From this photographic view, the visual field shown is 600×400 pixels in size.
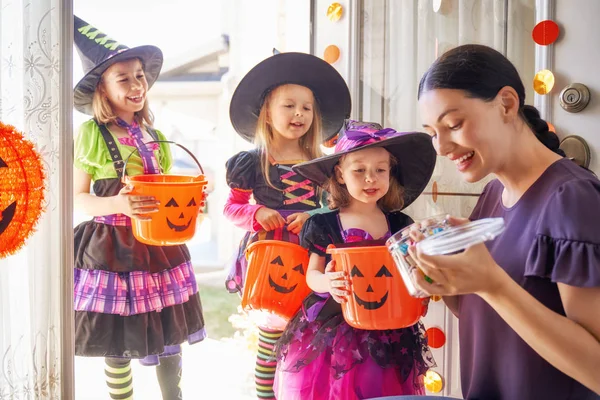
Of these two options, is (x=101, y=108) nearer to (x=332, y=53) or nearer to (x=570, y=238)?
(x=332, y=53)

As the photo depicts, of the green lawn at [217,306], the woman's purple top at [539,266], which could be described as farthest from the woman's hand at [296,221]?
the green lawn at [217,306]

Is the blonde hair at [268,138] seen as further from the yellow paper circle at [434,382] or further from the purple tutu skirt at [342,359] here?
the yellow paper circle at [434,382]

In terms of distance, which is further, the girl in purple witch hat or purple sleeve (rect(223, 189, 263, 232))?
purple sleeve (rect(223, 189, 263, 232))

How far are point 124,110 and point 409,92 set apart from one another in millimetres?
964

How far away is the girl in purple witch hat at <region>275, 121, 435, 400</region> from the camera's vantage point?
3.93 ft

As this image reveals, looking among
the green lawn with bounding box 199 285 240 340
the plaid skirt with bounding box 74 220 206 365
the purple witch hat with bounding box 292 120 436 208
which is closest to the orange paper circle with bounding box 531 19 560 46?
the purple witch hat with bounding box 292 120 436 208

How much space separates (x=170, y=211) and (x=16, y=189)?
0.35m

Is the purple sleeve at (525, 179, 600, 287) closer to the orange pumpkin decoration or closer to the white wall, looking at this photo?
the white wall

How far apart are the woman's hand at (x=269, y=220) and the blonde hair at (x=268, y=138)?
0.10 m

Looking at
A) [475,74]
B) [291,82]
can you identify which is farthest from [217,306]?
[475,74]

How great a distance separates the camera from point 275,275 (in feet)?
4.28

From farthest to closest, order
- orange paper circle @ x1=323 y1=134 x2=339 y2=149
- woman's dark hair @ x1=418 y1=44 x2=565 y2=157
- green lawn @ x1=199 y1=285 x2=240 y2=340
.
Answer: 1. green lawn @ x1=199 y1=285 x2=240 y2=340
2. orange paper circle @ x1=323 y1=134 x2=339 y2=149
3. woman's dark hair @ x1=418 y1=44 x2=565 y2=157

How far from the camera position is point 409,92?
5.99ft

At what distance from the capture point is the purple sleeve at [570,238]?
2.70 ft
